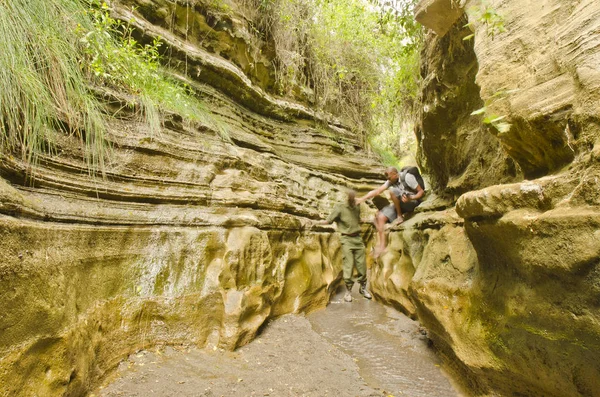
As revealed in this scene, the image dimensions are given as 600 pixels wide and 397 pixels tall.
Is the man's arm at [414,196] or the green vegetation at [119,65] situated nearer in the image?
the green vegetation at [119,65]

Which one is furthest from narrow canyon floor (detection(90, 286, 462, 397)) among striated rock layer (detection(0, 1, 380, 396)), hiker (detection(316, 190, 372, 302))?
hiker (detection(316, 190, 372, 302))

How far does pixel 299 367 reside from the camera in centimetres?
326

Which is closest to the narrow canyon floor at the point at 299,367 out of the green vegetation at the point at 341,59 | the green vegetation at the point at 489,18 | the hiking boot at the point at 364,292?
the hiking boot at the point at 364,292

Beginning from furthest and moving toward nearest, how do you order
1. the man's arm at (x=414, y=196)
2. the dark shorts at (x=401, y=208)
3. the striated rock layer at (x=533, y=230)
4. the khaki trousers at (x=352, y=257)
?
the dark shorts at (x=401, y=208), the khaki trousers at (x=352, y=257), the man's arm at (x=414, y=196), the striated rock layer at (x=533, y=230)

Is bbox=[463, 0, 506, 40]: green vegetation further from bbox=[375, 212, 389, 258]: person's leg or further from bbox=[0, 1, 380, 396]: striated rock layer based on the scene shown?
bbox=[375, 212, 389, 258]: person's leg

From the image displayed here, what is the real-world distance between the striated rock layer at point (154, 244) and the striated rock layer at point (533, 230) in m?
2.17

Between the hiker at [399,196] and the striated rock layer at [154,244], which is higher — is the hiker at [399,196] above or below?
above

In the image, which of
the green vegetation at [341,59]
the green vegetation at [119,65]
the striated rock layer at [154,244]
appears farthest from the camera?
the green vegetation at [341,59]

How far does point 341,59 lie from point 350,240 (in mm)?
5428

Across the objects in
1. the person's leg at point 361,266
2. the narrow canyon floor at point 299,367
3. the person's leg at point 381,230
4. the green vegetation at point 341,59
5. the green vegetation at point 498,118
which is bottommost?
the narrow canyon floor at point 299,367

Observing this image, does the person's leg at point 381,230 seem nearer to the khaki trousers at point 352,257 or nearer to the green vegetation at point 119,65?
the khaki trousers at point 352,257

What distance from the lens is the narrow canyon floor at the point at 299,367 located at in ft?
8.44

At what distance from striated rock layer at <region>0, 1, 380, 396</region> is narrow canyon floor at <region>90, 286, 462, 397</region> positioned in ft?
0.67

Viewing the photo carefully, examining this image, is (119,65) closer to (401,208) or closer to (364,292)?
(401,208)
